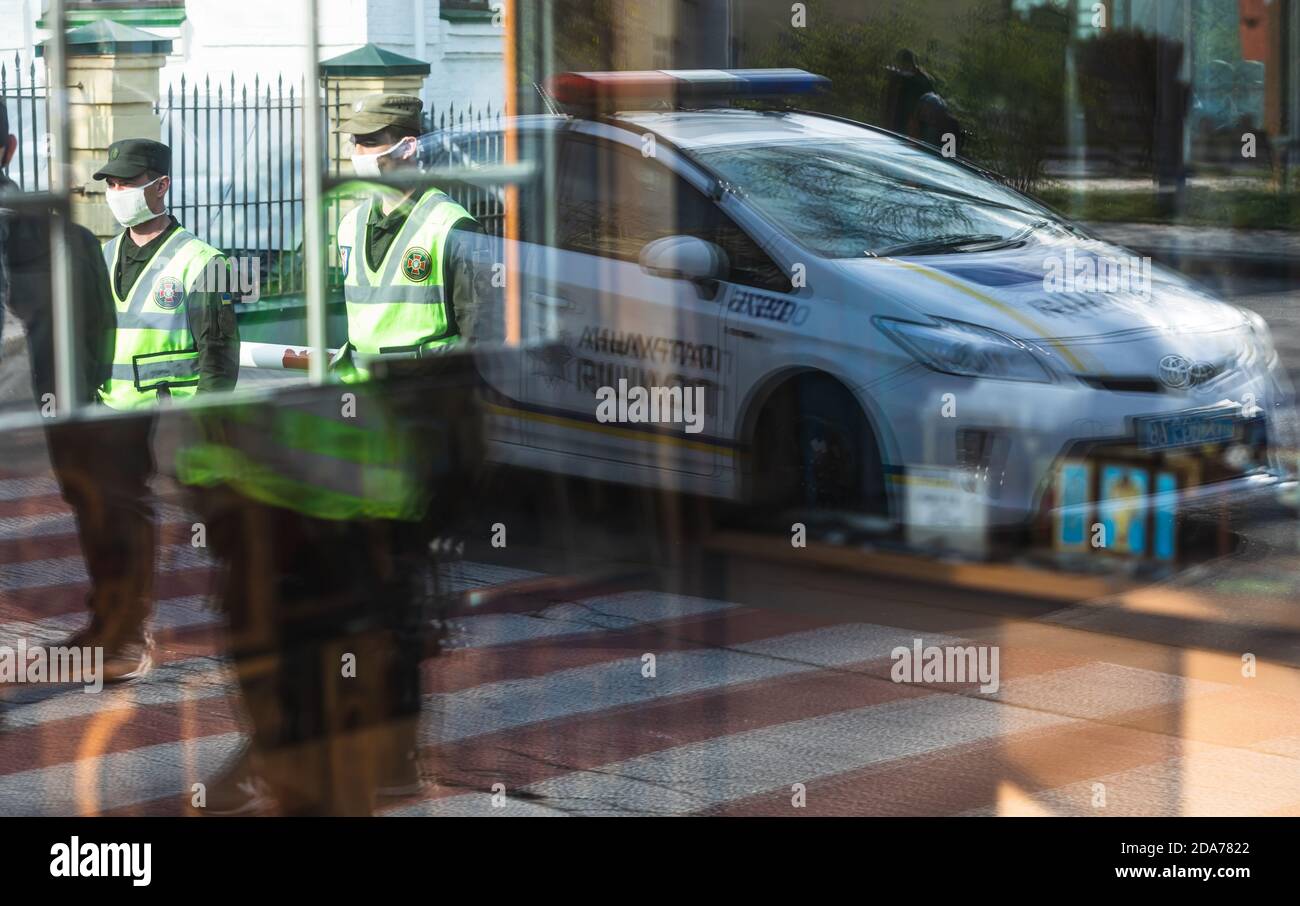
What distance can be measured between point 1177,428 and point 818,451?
3.70ft

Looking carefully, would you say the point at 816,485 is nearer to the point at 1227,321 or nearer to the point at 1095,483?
the point at 1095,483

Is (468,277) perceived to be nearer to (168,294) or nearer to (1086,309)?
(168,294)

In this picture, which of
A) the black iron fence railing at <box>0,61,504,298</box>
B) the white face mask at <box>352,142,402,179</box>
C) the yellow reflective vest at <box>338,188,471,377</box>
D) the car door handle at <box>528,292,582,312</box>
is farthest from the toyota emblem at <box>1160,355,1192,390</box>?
the white face mask at <box>352,142,402,179</box>

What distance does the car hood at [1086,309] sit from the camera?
5.39 metres

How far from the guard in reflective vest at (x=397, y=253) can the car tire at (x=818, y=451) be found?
1.40 metres

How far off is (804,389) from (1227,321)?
51.7 inches

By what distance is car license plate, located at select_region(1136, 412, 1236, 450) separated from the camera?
555 centimetres

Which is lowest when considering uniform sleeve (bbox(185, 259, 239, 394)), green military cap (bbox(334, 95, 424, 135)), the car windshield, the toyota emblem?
the toyota emblem

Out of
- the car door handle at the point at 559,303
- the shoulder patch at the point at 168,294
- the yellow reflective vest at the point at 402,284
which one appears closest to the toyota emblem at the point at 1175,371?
the car door handle at the point at 559,303

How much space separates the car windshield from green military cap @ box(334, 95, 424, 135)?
182cm

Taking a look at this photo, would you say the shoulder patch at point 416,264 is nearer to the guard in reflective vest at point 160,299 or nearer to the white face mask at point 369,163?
the white face mask at point 369,163

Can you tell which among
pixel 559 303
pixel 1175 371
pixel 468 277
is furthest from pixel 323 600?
pixel 1175 371

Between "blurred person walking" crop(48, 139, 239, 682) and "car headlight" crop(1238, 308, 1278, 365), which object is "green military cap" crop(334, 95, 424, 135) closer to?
"blurred person walking" crop(48, 139, 239, 682)

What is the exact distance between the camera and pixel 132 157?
4121mm
